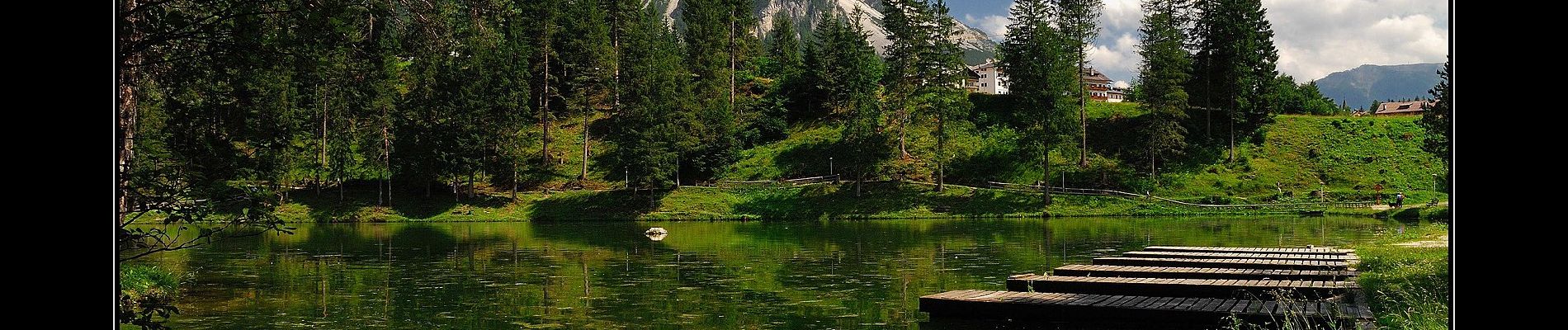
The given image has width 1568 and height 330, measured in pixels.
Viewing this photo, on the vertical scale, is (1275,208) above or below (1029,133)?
below

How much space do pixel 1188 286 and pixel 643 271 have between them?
13486 mm

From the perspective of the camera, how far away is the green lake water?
Result: 663 inches

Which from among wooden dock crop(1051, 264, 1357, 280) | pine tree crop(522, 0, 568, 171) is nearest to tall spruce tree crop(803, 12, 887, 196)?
pine tree crop(522, 0, 568, 171)

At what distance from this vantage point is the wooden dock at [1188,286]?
15500mm

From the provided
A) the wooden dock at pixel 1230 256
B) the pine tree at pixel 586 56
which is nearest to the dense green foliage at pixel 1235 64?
the pine tree at pixel 586 56

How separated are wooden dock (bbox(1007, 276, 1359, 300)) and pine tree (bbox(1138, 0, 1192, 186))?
49420mm

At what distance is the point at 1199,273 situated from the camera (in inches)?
738

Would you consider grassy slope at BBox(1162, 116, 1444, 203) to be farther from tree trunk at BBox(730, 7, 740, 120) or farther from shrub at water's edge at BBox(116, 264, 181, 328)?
shrub at water's edge at BBox(116, 264, 181, 328)

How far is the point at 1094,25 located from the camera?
70.6 metres

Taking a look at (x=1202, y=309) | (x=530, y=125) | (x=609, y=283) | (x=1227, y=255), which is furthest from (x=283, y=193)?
(x=1202, y=309)

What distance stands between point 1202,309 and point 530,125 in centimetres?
7086
